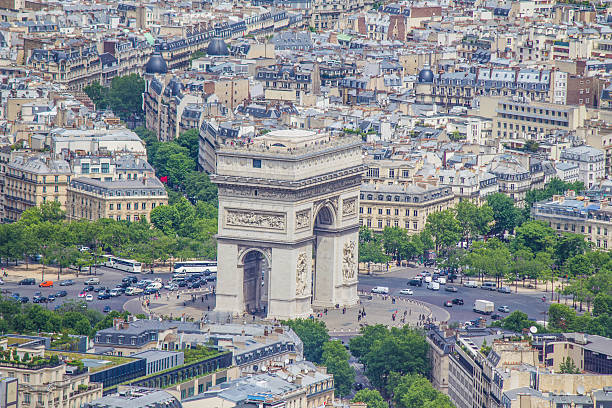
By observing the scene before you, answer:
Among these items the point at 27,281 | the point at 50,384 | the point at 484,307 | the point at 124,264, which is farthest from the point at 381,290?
the point at 50,384

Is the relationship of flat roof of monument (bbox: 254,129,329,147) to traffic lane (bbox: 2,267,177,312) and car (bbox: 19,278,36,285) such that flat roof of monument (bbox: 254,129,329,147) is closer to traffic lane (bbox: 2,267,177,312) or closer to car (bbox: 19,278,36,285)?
traffic lane (bbox: 2,267,177,312)

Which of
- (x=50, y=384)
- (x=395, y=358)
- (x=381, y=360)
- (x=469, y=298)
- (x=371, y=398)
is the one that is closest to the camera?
(x=50, y=384)

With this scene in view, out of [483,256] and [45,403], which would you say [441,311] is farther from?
[45,403]

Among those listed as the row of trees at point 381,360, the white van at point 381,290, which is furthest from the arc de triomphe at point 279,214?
the row of trees at point 381,360

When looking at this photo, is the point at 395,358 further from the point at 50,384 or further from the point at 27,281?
the point at 27,281

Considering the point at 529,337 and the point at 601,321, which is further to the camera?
the point at 601,321

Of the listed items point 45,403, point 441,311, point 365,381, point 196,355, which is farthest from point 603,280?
point 45,403

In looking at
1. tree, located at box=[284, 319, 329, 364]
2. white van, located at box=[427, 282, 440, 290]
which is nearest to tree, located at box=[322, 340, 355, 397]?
tree, located at box=[284, 319, 329, 364]
